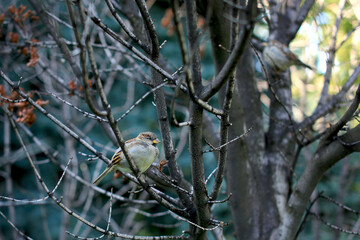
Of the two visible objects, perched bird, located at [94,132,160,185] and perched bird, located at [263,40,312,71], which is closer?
perched bird, located at [94,132,160,185]

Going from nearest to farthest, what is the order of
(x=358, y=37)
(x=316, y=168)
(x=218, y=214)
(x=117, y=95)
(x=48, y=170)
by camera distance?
(x=316, y=168) → (x=358, y=37) → (x=218, y=214) → (x=48, y=170) → (x=117, y=95)

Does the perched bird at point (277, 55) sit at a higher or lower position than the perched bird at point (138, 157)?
higher

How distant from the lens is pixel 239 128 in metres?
3.27

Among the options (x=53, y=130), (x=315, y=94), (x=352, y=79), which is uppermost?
(x=315, y=94)

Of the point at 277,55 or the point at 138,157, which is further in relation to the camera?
the point at 277,55

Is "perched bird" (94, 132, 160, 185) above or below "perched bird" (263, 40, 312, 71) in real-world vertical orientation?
below

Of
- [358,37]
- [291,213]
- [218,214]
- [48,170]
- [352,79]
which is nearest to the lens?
[291,213]

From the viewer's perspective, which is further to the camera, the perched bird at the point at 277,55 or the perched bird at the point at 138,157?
the perched bird at the point at 277,55

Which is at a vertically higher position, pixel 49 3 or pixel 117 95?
pixel 117 95

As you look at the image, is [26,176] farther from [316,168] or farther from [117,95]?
[316,168]

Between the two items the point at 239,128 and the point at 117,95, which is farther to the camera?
the point at 117,95

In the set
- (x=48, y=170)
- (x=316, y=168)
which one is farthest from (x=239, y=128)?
(x=48, y=170)

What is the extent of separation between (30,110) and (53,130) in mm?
4030

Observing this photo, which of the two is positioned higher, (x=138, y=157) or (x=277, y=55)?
(x=277, y=55)
